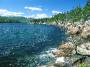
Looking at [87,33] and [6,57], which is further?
[87,33]

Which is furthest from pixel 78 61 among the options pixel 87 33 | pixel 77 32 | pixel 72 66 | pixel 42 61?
pixel 77 32

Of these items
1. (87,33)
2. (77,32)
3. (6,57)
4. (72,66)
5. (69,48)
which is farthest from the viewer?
(77,32)

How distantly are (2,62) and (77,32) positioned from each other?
62927mm

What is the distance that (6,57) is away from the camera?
47969 mm

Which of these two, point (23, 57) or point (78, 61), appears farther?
point (23, 57)

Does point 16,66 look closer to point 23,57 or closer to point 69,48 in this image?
point 23,57

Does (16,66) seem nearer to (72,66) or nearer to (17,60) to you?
(17,60)

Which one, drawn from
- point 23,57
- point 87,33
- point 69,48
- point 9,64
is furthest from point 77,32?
point 9,64

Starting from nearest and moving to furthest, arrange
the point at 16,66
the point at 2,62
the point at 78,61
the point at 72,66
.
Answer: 1. the point at 72,66
2. the point at 78,61
3. the point at 16,66
4. the point at 2,62

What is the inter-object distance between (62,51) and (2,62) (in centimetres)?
1315

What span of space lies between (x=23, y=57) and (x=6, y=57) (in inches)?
142

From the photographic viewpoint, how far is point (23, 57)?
48000 mm

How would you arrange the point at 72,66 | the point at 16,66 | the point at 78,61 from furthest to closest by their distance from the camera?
1. the point at 16,66
2. the point at 78,61
3. the point at 72,66

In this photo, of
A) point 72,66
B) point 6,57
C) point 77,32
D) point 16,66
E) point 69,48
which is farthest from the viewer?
point 77,32
